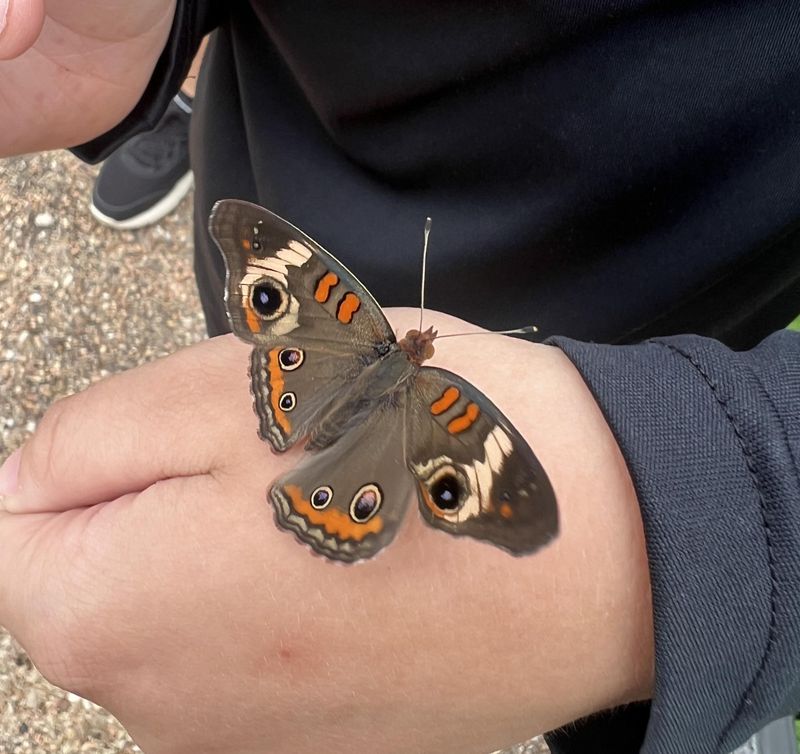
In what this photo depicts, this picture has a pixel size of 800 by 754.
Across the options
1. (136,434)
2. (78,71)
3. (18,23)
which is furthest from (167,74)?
(136,434)

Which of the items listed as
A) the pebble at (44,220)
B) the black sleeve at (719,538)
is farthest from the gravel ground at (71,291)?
the black sleeve at (719,538)

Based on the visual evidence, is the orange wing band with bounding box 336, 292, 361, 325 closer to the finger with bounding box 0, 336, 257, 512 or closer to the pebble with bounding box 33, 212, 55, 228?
the finger with bounding box 0, 336, 257, 512

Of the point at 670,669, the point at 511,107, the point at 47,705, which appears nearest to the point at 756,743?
→ the point at 670,669

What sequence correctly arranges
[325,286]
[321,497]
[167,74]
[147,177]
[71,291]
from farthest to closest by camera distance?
[147,177]
[71,291]
[167,74]
[325,286]
[321,497]

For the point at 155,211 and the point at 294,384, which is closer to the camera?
the point at 294,384

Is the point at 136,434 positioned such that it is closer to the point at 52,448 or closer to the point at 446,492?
the point at 52,448

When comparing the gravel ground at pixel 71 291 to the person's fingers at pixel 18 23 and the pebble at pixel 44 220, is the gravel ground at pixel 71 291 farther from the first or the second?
the person's fingers at pixel 18 23
